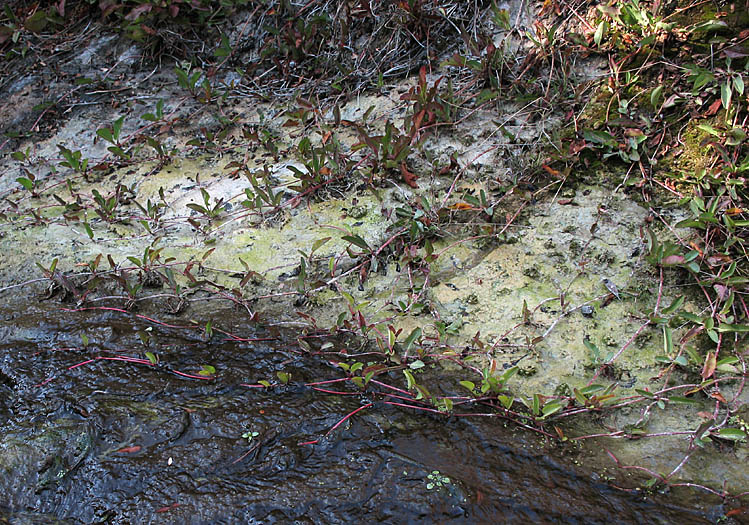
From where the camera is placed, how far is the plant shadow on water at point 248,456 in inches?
77.9

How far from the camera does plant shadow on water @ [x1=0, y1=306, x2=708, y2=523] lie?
6.49 ft

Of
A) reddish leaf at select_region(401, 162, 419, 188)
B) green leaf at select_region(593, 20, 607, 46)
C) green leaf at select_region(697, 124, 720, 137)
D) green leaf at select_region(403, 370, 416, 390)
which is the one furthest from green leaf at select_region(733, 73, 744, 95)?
green leaf at select_region(403, 370, 416, 390)

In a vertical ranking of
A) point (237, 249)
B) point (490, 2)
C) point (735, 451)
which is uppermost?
point (490, 2)

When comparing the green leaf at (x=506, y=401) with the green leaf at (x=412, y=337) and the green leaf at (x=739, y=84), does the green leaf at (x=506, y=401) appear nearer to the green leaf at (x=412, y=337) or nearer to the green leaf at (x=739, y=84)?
the green leaf at (x=412, y=337)

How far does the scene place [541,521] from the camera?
→ 75.5 inches

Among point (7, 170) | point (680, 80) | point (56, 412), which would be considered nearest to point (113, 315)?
point (56, 412)

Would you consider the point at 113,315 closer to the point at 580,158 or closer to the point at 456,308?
the point at 456,308

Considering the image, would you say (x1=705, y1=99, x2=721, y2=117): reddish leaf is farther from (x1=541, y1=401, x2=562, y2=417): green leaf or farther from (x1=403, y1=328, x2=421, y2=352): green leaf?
(x1=403, y1=328, x2=421, y2=352): green leaf

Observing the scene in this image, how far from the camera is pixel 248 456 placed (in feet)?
7.20

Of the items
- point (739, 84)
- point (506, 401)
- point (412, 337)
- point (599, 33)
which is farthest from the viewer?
point (599, 33)

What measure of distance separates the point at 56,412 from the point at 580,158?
120 inches

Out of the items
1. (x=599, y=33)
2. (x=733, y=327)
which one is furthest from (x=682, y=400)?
(x=599, y=33)

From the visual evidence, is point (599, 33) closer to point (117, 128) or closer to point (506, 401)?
point (506, 401)

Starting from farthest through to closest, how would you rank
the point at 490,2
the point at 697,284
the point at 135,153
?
the point at 135,153 → the point at 490,2 → the point at 697,284
